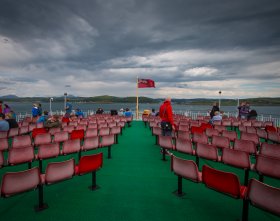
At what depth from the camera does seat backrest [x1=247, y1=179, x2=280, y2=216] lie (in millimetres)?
1796

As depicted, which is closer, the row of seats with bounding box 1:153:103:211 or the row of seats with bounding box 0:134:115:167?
the row of seats with bounding box 1:153:103:211

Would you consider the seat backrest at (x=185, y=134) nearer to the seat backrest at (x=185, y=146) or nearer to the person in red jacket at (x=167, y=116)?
the person in red jacket at (x=167, y=116)

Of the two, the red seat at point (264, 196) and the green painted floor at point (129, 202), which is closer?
the red seat at point (264, 196)

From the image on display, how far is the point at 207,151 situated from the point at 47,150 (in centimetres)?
379

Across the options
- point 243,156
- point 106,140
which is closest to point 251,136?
point 243,156

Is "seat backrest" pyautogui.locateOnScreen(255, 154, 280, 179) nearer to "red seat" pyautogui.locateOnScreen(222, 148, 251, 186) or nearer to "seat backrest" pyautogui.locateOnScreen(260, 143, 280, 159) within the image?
"red seat" pyautogui.locateOnScreen(222, 148, 251, 186)

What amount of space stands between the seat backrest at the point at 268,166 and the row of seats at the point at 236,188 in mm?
832

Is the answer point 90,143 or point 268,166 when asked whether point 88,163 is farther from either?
point 268,166

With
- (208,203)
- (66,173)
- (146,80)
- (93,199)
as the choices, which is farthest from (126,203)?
(146,80)

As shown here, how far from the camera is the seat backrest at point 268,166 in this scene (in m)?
2.83

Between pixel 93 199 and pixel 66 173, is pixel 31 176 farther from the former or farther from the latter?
pixel 93 199

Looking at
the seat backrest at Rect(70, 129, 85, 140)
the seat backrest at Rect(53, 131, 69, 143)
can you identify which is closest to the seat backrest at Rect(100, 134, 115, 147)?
the seat backrest at Rect(70, 129, 85, 140)

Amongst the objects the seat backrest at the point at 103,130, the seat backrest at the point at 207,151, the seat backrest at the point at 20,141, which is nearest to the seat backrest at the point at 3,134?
the seat backrest at the point at 20,141

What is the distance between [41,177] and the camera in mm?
2873
